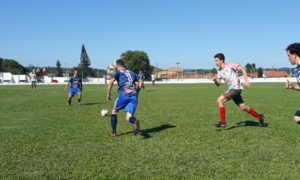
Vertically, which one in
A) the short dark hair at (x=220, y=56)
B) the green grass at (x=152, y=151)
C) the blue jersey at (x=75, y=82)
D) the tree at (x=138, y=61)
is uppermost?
the tree at (x=138, y=61)

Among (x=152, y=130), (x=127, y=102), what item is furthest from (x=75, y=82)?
(x=127, y=102)

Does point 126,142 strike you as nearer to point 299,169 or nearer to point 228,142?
point 228,142

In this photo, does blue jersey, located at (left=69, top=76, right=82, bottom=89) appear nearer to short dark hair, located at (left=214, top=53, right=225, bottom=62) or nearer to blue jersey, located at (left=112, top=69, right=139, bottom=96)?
blue jersey, located at (left=112, top=69, right=139, bottom=96)

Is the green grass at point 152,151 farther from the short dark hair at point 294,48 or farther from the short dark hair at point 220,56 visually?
the short dark hair at point 220,56

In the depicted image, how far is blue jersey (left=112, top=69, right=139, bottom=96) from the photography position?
893 centimetres

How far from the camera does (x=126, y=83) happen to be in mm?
8945

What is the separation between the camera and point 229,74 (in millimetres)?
10141

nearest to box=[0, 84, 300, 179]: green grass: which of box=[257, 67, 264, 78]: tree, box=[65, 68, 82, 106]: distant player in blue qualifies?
box=[65, 68, 82, 106]: distant player in blue

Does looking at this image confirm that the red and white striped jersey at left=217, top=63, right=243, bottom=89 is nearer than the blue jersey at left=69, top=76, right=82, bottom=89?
Yes

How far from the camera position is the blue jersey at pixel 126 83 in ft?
29.3

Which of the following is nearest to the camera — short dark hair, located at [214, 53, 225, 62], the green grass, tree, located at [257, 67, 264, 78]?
the green grass

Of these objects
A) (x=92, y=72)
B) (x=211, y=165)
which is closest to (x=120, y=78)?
(x=211, y=165)

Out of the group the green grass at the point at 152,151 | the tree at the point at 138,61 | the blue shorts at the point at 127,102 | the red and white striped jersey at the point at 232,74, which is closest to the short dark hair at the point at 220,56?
the red and white striped jersey at the point at 232,74

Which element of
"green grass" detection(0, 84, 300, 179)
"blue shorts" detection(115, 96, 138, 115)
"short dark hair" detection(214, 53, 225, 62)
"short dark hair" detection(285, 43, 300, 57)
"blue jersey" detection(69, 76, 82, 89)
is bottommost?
"green grass" detection(0, 84, 300, 179)
